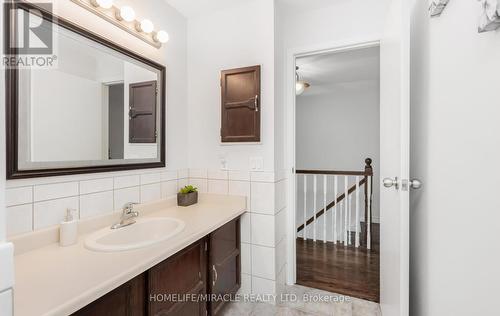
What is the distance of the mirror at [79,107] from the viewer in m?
0.97

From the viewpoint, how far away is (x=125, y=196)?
1.41 m

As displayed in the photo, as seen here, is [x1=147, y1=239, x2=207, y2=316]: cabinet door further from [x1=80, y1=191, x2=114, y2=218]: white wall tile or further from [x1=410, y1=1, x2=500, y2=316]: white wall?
[x1=410, y1=1, x2=500, y2=316]: white wall

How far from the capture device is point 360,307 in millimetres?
1694

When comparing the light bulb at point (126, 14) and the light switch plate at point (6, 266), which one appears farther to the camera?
the light bulb at point (126, 14)

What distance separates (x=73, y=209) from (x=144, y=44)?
1.12 m

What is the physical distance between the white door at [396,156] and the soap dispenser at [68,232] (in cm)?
154

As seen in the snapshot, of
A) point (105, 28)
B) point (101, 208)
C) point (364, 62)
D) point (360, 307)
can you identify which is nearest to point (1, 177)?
point (101, 208)

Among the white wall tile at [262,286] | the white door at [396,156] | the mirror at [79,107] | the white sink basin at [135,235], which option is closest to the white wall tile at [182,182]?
the mirror at [79,107]

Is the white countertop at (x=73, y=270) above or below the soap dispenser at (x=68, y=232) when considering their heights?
below

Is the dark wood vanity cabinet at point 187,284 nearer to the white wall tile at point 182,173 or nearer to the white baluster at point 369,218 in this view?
the white wall tile at point 182,173

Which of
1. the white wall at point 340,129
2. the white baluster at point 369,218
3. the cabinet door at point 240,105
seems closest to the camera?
the cabinet door at point 240,105

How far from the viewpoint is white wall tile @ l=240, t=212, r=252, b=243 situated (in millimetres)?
1788

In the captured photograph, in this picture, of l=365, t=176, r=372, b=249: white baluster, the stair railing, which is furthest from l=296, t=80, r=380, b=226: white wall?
l=365, t=176, r=372, b=249: white baluster

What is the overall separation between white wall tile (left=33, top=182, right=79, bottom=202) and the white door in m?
1.61
